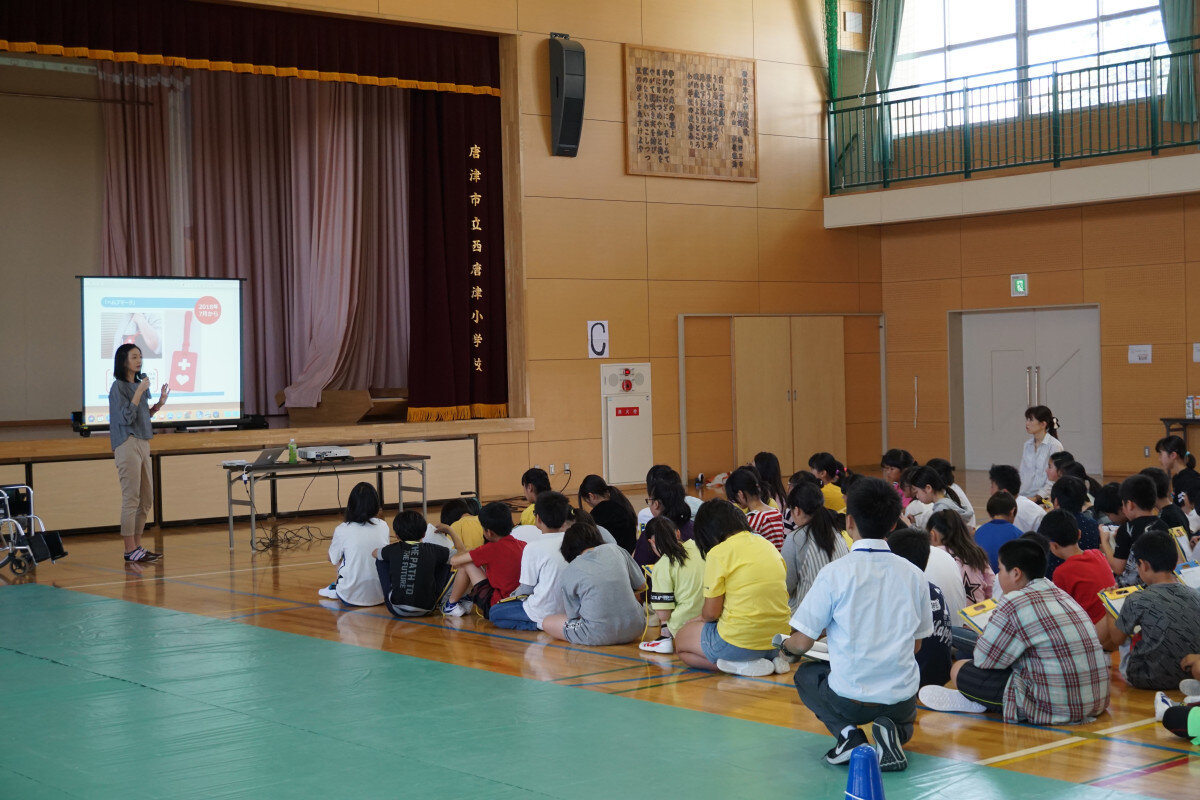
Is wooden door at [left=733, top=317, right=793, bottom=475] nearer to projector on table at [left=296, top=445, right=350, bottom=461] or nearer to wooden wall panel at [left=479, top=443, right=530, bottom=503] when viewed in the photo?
wooden wall panel at [left=479, top=443, right=530, bottom=503]

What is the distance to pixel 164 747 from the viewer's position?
178 inches

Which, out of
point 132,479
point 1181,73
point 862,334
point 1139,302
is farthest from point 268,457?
point 1181,73

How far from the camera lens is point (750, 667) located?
5.50 metres

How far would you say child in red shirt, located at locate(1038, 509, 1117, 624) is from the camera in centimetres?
545

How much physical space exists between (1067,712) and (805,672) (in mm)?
1060

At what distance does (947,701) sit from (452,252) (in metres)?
9.42

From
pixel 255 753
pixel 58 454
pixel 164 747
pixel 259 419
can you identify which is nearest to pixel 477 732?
pixel 255 753

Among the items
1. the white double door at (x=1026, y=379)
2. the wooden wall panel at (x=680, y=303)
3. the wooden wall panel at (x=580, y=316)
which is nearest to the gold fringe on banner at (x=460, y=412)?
the wooden wall panel at (x=580, y=316)

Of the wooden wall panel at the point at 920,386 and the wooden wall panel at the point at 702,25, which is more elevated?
the wooden wall panel at the point at 702,25

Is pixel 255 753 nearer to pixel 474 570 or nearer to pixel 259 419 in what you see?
pixel 474 570

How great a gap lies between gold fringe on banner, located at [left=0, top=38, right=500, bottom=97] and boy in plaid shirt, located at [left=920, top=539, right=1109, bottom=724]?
9.68 metres

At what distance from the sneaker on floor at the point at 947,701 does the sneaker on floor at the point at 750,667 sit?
81 centimetres

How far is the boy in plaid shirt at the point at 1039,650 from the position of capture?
4.48 meters

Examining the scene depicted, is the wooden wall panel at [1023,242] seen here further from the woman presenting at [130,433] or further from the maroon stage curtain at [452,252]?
the woman presenting at [130,433]
